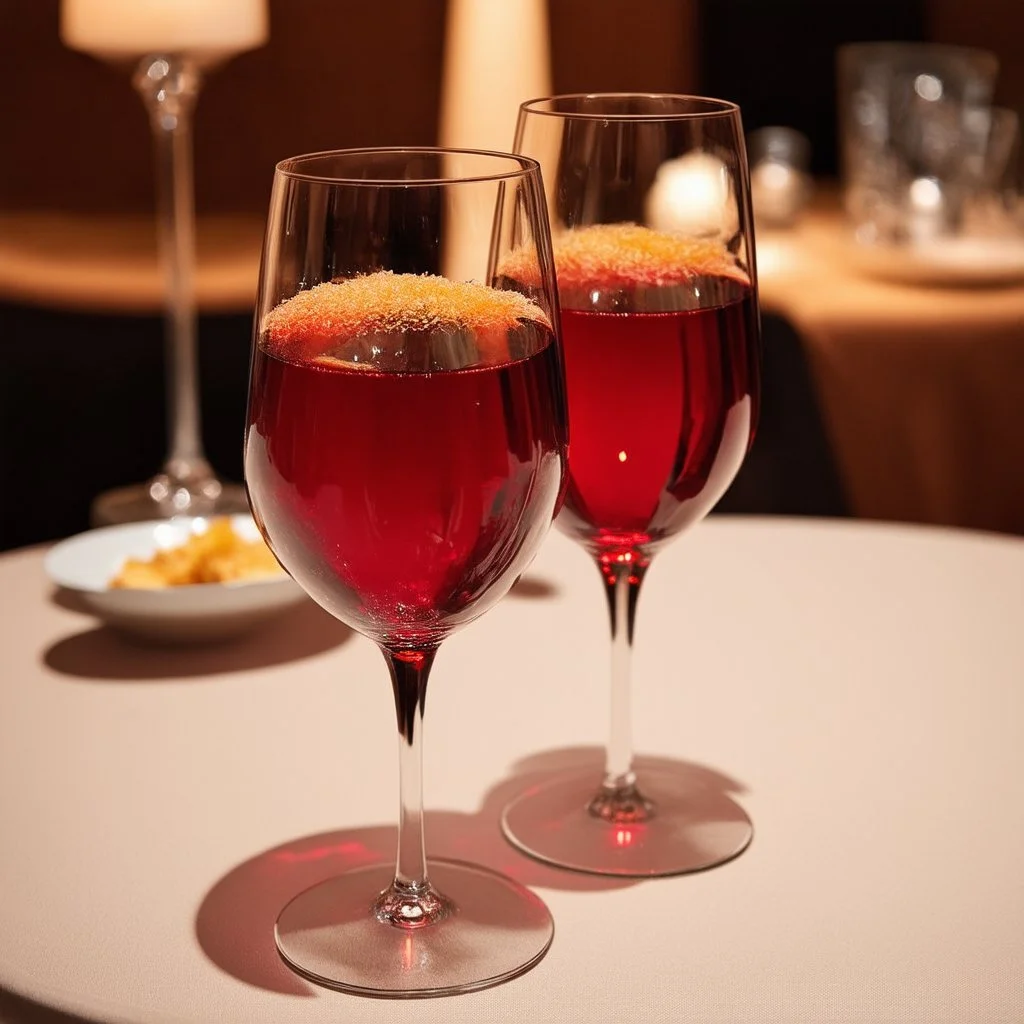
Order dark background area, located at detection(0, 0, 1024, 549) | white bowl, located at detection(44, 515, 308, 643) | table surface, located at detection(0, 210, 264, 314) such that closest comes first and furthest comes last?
white bowl, located at detection(44, 515, 308, 643) < dark background area, located at detection(0, 0, 1024, 549) < table surface, located at detection(0, 210, 264, 314)

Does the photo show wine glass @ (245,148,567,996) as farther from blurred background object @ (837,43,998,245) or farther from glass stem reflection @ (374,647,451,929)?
blurred background object @ (837,43,998,245)

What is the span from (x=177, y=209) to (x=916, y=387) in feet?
3.37

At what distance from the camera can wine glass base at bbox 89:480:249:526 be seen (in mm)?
1581

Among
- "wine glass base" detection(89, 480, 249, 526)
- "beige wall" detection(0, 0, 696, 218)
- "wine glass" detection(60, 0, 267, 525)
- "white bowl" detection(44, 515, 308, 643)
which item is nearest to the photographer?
"white bowl" detection(44, 515, 308, 643)

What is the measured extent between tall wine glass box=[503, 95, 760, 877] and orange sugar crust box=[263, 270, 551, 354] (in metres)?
0.12

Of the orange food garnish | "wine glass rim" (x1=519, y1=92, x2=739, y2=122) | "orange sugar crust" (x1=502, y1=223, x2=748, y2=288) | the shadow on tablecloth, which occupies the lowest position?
the shadow on tablecloth

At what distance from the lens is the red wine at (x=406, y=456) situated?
0.58 meters

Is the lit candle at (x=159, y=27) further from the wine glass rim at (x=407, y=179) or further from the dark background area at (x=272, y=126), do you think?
the wine glass rim at (x=407, y=179)

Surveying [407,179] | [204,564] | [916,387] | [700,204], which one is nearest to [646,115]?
[700,204]

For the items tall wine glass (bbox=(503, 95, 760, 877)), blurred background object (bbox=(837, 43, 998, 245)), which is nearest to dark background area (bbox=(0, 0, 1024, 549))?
blurred background object (bbox=(837, 43, 998, 245))

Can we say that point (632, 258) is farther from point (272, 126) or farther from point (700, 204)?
point (272, 126)

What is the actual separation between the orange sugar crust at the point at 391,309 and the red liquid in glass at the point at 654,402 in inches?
4.4

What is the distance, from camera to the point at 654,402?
2.30 ft

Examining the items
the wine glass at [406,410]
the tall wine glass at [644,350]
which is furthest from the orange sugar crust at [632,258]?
the wine glass at [406,410]
